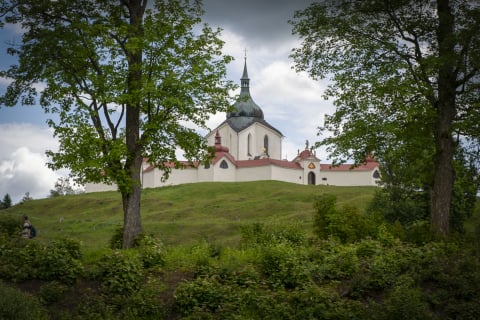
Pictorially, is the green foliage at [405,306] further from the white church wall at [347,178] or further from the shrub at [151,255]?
the white church wall at [347,178]

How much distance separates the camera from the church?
7625 centimetres

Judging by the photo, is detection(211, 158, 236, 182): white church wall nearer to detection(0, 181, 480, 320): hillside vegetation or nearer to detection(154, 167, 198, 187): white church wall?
detection(154, 167, 198, 187): white church wall

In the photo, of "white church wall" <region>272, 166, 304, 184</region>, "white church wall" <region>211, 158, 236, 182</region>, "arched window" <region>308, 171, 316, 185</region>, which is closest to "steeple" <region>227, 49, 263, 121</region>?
"white church wall" <region>211, 158, 236, 182</region>

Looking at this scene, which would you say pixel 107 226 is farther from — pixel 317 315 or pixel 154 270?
pixel 317 315

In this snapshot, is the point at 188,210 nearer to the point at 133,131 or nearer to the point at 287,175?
the point at 287,175

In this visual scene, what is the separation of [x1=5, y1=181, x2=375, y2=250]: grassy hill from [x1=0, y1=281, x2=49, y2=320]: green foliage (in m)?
19.8

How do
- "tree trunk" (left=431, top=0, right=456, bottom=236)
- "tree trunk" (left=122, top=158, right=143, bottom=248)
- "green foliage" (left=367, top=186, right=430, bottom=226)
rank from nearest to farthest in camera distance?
"tree trunk" (left=122, top=158, right=143, bottom=248) → "tree trunk" (left=431, top=0, right=456, bottom=236) → "green foliage" (left=367, top=186, right=430, bottom=226)

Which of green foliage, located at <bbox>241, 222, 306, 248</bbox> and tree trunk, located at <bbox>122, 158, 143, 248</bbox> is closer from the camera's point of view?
green foliage, located at <bbox>241, 222, 306, 248</bbox>

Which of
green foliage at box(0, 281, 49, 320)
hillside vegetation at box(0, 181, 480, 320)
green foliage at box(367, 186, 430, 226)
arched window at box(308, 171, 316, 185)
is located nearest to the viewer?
green foliage at box(0, 281, 49, 320)

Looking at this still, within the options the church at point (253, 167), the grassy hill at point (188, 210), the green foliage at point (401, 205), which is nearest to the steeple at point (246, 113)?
the church at point (253, 167)

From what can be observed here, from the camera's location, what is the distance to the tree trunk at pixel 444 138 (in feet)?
58.2

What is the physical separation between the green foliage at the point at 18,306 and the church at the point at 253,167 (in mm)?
57697

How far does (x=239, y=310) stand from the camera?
12984 mm

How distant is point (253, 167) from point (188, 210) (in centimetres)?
2696
